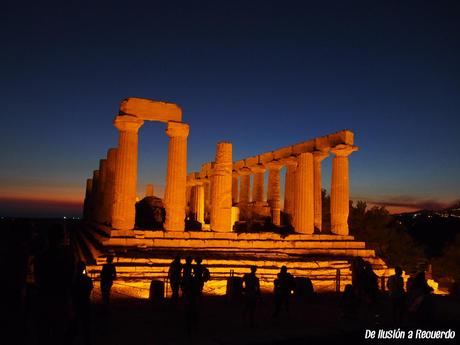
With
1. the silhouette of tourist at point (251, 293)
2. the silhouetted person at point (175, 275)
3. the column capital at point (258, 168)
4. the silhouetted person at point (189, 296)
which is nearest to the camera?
the silhouetted person at point (189, 296)

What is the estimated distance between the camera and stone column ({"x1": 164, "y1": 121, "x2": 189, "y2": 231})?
2256cm

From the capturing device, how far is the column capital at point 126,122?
70.4 ft

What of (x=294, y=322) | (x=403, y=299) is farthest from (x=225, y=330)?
(x=403, y=299)

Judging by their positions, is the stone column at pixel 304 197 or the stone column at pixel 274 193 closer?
the stone column at pixel 304 197

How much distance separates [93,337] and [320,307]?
24.8 ft

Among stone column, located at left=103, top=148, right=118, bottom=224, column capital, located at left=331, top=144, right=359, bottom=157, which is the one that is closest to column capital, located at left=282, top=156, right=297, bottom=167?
column capital, located at left=331, top=144, right=359, bottom=157

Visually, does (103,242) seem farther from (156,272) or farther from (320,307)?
(320,307)

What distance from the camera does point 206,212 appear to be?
4631 cm

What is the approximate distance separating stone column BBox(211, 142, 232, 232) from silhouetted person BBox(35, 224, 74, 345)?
18.1 metres

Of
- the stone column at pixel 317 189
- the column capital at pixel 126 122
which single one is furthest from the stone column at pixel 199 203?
the column capital at pixel 126 122

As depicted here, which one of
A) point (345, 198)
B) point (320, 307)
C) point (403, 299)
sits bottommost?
point (320, 307)

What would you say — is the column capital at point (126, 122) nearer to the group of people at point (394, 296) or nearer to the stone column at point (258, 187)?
the group of people at point (394, 296)

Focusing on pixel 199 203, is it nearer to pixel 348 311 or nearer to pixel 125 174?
pixel 125 174

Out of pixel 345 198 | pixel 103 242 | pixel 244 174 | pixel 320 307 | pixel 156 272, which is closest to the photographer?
pixel 320 307
